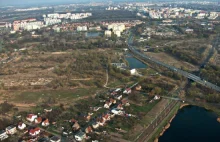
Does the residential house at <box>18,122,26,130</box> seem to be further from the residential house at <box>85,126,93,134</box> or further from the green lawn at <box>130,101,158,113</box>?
the green lawn at <box>130,101,158,113</box>

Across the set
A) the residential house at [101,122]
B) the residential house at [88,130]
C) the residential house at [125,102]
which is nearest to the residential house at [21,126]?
the residential house at [88,130]

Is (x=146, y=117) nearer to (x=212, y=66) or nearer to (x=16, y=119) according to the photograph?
(x=16, y=119)

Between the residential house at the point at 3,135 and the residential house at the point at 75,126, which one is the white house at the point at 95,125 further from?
the residential house at the point at 3,135

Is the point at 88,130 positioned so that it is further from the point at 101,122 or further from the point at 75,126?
the point at 101,122

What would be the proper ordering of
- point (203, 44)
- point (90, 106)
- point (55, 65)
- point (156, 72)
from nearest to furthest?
point (90, 106) < point (156, 72) < point (55, 65) < point (203, 44)

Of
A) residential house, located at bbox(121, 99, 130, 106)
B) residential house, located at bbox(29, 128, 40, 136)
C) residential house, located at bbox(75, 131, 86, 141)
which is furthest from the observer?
residential house, located at bbox(121, 99, 130, 106)

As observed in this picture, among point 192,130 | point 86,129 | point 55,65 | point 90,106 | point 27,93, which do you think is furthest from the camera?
point 55,65

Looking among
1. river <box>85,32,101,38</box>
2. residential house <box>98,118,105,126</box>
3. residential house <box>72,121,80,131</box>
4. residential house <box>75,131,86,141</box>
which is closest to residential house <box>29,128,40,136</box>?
residential house <box>72,121,80,131</box>

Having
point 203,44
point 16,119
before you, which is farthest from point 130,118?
point 203,44
